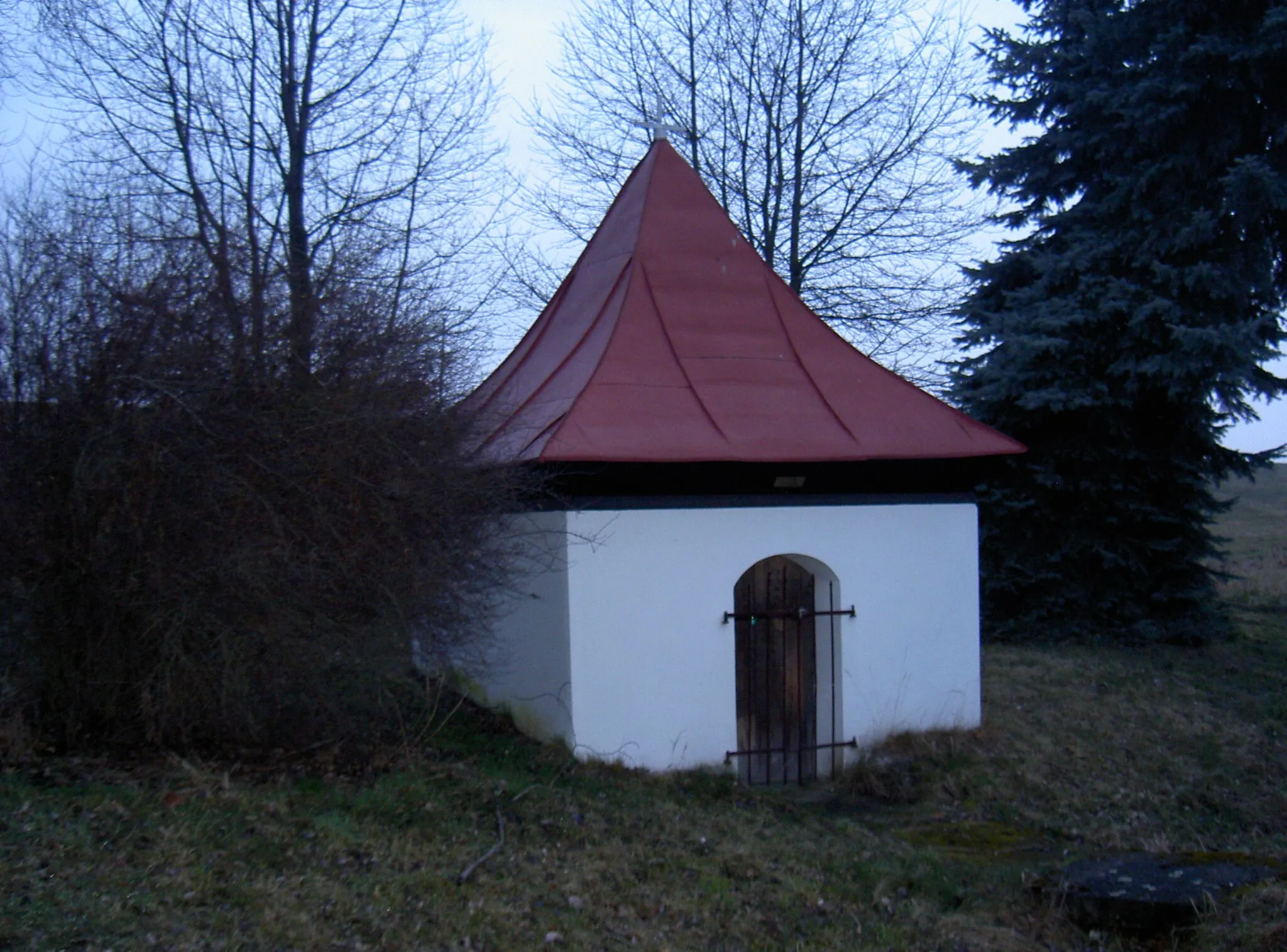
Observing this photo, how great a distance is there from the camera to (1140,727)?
10867mm

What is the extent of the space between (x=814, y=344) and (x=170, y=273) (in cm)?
580

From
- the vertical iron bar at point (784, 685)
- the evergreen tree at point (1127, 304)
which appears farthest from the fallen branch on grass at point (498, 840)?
the evergreen tree at point (1127, 304)

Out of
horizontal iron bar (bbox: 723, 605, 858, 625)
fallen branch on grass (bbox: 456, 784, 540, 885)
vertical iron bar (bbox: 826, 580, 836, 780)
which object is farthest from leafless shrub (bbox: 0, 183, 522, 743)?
vertical iron bar (bbox: 826, 580, 836, 780)

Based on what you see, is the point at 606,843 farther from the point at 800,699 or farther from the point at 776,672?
the point at 800,699

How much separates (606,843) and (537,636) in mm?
2532

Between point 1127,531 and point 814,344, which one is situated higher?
point 814,344

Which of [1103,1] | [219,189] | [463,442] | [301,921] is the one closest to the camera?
[301,921]

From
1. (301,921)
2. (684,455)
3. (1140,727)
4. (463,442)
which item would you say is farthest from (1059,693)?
(301,921)

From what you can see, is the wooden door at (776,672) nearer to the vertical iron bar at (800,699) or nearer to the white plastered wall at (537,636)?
the vertical iron bar at (800,699)

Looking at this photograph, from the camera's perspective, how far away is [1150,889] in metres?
6.29

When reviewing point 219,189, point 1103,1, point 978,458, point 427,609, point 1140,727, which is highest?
point 1103,1

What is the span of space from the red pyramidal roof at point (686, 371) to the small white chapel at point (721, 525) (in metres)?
0.02

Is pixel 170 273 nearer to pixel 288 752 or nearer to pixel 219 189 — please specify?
pixel 219 189

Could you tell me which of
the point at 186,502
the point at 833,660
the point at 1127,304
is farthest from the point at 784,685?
the point at 1127,304
